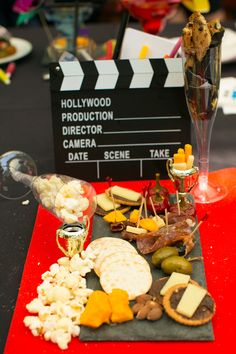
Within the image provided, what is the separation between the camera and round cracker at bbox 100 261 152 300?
120 centimetres

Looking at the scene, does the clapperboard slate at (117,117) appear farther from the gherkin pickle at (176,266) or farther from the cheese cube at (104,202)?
the gherkin pickle at (176,266)

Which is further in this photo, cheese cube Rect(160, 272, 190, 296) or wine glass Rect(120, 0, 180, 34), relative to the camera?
wine glass Rect(120, 0, 180, 34)

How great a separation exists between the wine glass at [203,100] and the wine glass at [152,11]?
0.58m

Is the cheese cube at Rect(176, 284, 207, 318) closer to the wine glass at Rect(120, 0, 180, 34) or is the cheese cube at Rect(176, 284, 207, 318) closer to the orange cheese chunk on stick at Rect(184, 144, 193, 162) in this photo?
the orange cheese chunk on stick at Rect(184, 144, 193, 162)

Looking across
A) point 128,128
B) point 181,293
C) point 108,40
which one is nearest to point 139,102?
point 128,128

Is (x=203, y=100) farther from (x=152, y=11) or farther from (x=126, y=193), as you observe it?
(x=152, y=11)

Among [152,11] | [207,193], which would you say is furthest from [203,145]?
[152,11]

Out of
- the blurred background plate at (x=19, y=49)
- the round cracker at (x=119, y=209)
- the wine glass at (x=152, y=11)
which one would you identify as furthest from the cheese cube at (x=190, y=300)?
the blurred background plate at (x=19, y=49)

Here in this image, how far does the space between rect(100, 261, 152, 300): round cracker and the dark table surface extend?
0.61ft

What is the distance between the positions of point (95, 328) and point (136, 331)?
0.23ft

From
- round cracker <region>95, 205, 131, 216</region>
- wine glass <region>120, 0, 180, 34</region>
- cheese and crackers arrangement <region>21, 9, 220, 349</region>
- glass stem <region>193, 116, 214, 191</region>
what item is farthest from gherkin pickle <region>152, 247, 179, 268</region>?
wine glass <region>120, 0, 180, 34</region>

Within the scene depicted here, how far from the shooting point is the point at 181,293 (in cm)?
117

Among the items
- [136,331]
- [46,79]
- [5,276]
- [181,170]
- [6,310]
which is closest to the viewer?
[136,331]

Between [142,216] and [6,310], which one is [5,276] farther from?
[142,216]
